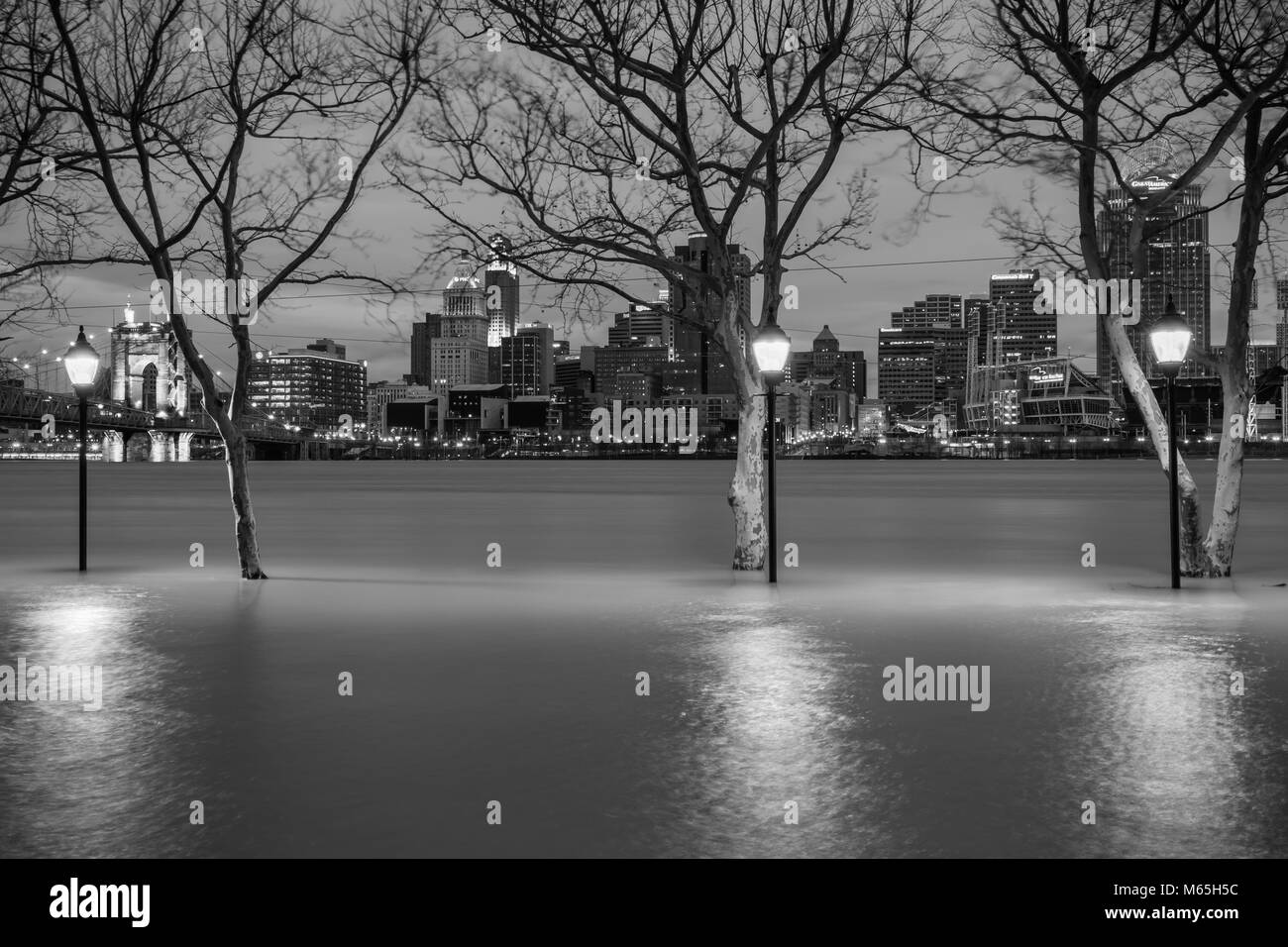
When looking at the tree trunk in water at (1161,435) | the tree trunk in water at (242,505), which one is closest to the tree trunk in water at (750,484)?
the tree trunk in water at (1161,435)

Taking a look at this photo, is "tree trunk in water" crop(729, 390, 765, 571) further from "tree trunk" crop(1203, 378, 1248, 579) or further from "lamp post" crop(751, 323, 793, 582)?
"tree trunk" crop(1203, 378, 1248, 579)

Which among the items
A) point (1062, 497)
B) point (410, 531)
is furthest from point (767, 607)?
point (1062, 497)

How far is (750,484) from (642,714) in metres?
10.0

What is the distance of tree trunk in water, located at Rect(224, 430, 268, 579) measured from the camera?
17141 mm

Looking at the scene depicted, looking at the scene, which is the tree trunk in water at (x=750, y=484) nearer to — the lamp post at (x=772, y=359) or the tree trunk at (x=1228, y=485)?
the lamp post at (x=772, y=359)

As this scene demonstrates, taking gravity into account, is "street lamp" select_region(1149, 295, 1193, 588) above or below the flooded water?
above

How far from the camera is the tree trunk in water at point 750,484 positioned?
18359 mm

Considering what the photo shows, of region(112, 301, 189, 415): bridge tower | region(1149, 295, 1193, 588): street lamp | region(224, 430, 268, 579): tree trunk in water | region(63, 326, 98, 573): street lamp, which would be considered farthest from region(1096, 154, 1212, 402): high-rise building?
region(112, 301, 189, 415): bridge tower

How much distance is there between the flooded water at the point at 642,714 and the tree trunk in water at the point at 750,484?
939 millimetres

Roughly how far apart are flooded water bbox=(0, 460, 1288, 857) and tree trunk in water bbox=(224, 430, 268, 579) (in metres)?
0.65

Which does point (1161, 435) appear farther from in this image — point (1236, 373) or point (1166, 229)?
point (1166, 229)

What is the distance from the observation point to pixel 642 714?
8.69 metres

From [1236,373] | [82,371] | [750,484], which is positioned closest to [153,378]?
[82,371]
